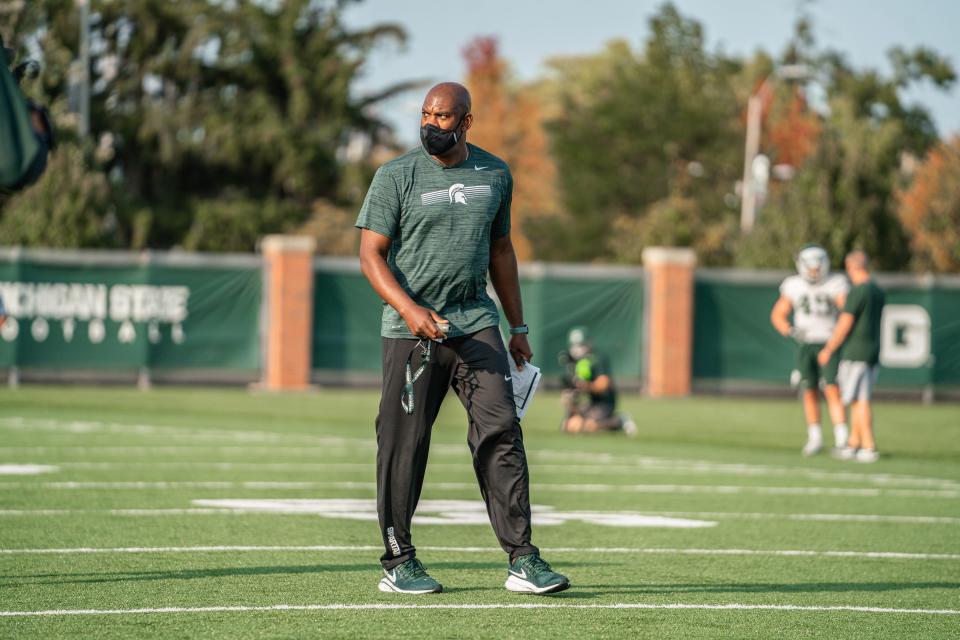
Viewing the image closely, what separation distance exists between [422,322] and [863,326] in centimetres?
1123

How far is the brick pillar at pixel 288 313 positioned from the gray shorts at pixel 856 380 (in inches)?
618

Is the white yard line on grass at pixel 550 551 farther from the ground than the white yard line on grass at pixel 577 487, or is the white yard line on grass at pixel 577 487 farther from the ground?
the white yard line on grass at pixel 550 551

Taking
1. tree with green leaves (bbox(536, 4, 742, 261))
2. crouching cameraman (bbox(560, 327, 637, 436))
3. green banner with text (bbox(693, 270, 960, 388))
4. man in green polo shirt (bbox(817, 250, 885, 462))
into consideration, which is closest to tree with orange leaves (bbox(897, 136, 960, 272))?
tree with green leaves (bbox(536, 4, 742, 261))

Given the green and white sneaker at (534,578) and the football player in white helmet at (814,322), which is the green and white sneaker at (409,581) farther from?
the football player in white helmet at (814,322)

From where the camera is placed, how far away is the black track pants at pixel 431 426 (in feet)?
23.9

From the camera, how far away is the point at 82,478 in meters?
12.8

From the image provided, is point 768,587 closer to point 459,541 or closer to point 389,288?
point 459,541

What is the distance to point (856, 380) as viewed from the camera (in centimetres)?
1734

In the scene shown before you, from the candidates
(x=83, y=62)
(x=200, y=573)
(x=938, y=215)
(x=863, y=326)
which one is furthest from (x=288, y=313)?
(x=938, y=215)

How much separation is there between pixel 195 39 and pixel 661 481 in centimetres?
3725

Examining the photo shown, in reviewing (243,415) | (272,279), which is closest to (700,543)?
(243,415)

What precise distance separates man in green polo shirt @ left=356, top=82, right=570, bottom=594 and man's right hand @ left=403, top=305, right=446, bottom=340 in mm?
197

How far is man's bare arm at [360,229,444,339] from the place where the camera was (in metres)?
6.96

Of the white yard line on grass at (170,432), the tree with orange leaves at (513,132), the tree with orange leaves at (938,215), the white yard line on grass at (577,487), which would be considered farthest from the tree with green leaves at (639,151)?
the white yard line on grass at (577,487)
